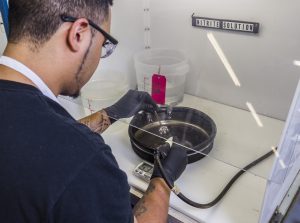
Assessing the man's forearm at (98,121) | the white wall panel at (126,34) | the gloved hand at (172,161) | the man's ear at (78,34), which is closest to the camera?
the man's ear at (78,34)

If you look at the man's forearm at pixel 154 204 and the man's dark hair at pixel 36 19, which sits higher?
the man's dark hair at pixel 36 19

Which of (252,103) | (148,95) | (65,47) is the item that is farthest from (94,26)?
(252,103)

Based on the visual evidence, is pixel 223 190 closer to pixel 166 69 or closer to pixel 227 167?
pixel 227 167

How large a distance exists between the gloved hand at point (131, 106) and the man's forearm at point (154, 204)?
0.41 metres

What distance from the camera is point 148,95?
125cm

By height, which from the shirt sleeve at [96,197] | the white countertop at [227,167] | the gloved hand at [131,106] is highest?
the shirt sleeve at [96,197]

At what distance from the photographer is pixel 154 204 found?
0.83 metres

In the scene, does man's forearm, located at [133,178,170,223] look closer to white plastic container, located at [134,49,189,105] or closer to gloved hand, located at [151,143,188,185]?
gloved hand, located at [151,143,188,185]

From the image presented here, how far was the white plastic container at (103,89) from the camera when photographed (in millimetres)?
1336

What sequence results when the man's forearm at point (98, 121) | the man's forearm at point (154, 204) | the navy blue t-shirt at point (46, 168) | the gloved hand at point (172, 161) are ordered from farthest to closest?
the man's forearm at point (98, 121), the gloved hand at point (172, 161), the man's forearm at point (154, 204), the navy blue t-shirt at point (46, 168)

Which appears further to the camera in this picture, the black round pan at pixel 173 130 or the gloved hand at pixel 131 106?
the gloved hand at pixel 131 106

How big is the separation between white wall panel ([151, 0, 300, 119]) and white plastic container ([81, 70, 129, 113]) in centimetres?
25

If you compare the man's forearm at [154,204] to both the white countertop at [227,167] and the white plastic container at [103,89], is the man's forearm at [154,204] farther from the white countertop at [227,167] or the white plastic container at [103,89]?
the white plastic container at [103,89]

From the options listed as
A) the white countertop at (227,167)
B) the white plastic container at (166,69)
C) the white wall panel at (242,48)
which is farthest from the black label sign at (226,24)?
the white countertop at (227,167)
